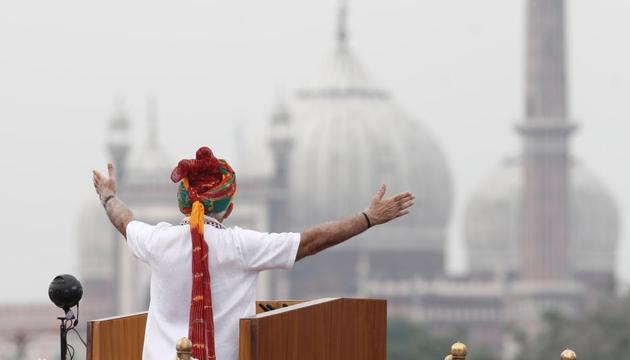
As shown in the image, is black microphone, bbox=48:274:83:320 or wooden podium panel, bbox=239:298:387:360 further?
black microphone, bbox=48:274:83:320

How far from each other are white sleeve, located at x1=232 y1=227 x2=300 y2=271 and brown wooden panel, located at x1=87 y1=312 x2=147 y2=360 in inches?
15.1

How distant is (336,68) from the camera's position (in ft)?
315

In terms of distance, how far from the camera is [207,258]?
612cm

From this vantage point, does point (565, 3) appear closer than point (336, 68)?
Yes

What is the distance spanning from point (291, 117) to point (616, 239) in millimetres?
12490

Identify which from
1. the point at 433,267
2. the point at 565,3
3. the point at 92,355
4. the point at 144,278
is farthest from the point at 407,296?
the point at 92,355

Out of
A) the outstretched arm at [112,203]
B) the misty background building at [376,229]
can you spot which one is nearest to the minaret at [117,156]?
the misty background building at [376,229]

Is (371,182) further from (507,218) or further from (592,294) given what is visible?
(592,294)

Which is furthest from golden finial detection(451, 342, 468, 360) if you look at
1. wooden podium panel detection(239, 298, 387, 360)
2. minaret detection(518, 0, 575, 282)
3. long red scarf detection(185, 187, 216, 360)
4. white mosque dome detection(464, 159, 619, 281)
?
white mosque dome detection(464, 159, 619, 281)

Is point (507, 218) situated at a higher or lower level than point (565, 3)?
lower

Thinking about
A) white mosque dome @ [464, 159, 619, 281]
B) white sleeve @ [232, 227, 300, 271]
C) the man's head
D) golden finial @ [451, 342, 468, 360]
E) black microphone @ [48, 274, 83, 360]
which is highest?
white mosque dome @ [464, 159, 619, 281]

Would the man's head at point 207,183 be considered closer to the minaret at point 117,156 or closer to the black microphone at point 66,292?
the black microphone at point 66,292

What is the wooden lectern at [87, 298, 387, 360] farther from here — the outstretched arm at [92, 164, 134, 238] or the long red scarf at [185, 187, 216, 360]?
the outstretched arm at [92, 164, 134, 238]

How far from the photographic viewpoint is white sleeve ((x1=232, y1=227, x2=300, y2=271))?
6.12 m
